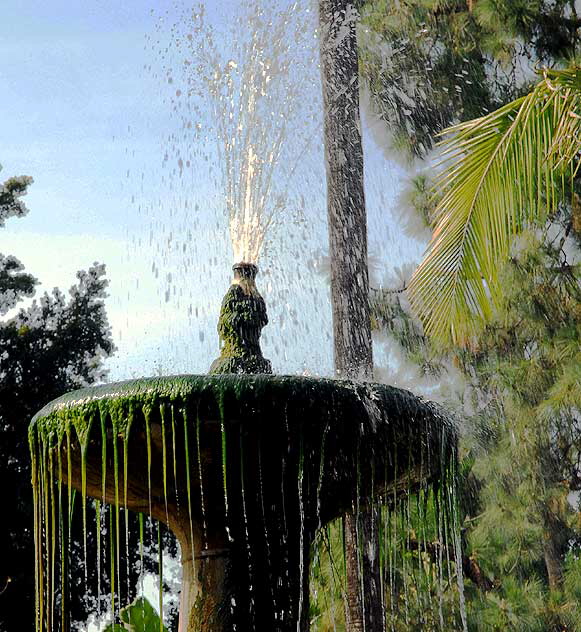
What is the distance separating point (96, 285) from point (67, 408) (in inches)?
476

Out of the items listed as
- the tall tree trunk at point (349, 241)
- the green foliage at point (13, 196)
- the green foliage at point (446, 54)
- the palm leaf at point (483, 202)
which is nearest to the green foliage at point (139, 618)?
the tall tree trunk at point (349, 241)

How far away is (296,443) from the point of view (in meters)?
4.14

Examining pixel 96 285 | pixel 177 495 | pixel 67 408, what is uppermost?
pixel 96 285

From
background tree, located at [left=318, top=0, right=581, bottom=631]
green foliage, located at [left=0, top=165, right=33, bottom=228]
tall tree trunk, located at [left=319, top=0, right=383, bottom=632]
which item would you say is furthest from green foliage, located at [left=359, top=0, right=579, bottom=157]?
green foliage, located at [left=0, top=165, right=33, bottom=228]

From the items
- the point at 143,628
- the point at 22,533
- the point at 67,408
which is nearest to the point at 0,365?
the point at 22,533

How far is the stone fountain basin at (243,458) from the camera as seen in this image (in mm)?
4066

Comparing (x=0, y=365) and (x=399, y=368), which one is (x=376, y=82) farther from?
(x=0, y=365)

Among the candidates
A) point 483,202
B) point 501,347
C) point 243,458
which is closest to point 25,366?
point 501,347

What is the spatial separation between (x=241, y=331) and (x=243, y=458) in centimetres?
87

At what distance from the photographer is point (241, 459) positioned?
162 inches

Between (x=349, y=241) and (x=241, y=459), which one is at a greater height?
(x=349, y=241)

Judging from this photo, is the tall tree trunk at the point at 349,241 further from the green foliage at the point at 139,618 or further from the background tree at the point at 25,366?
the background tree at the point at 25,366

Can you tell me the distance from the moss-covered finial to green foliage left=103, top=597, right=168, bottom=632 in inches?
219

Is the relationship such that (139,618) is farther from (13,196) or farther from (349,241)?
(13,196)
